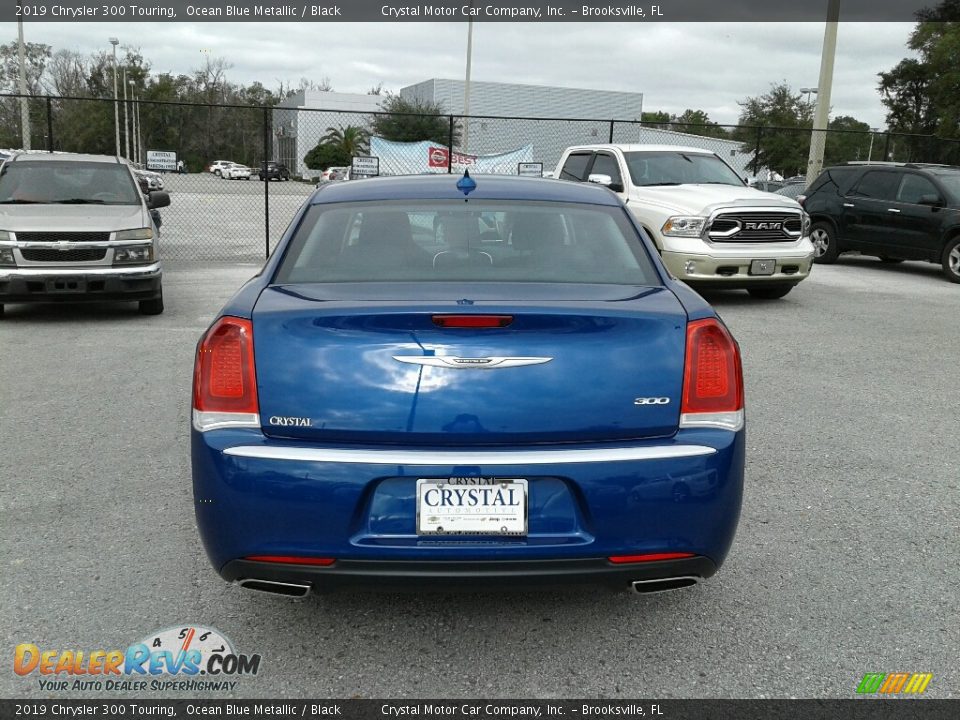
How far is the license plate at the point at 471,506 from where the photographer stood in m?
2.73

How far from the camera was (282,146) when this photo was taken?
67938 millimetres

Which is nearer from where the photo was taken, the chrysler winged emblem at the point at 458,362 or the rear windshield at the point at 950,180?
the chrysler winged emblem at the point at 458,362

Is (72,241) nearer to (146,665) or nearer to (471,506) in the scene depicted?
(146,665)

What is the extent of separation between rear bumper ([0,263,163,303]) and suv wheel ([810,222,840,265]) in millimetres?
11644

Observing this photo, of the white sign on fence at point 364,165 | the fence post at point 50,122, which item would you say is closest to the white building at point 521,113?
the white sign on fence at point 364,165

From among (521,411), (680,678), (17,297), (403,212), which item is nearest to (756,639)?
(680,678)

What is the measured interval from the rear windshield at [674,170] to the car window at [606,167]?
7.4 inches

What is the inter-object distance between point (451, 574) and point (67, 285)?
7.65m

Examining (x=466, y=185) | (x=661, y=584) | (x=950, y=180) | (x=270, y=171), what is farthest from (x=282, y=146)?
(x=661, y=584)

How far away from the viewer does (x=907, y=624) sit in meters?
3.33

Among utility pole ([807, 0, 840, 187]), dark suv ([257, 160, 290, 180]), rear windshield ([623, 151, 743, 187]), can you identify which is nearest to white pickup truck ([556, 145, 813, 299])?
rear windshield ([623, 151, 743, 187])

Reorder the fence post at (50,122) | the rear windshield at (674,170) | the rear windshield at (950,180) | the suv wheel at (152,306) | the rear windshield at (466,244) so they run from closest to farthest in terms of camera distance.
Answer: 1. the rear windshield at (466,244)
2. the suv wheel at (152,306)
3. the rear windshield at (674,170)
4. the rear windshield at (950,180)
5. the fence post at (50,122)

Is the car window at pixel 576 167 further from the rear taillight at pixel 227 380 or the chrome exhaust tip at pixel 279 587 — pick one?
the chrome exhaust tip at pixel 279 587

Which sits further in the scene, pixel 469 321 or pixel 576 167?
pixel 576 167
